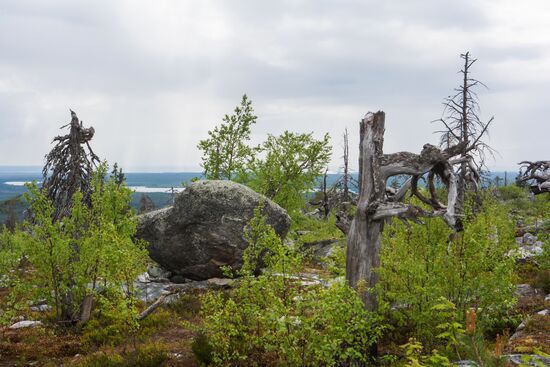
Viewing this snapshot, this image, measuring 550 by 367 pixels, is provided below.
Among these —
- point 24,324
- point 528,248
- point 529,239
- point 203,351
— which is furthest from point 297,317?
point 529,239

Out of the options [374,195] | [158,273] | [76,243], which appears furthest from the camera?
[158,273]

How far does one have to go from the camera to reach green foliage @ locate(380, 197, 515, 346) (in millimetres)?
8484

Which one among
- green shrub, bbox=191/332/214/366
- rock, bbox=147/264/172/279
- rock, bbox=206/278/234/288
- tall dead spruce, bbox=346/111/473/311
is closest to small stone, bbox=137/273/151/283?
rock, bbox=147/264/172/279

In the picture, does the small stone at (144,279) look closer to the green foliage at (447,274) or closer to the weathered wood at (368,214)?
the weathered wood at (368,214)

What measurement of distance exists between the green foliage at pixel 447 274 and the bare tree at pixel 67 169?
9833 millimetres

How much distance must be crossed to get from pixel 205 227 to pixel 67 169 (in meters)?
5.00

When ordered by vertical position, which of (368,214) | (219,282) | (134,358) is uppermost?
(368,214)

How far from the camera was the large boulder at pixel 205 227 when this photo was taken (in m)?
16.5

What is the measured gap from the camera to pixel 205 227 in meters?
16.7

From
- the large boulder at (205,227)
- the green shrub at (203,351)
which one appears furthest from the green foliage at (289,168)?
the green shrub at (203,351)

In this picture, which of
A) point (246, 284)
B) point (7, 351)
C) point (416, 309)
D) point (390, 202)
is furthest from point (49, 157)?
point (416, 309)

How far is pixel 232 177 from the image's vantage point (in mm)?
24672

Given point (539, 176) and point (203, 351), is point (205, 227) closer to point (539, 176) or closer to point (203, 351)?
point (203, 351)

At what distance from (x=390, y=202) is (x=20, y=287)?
9.45 m
